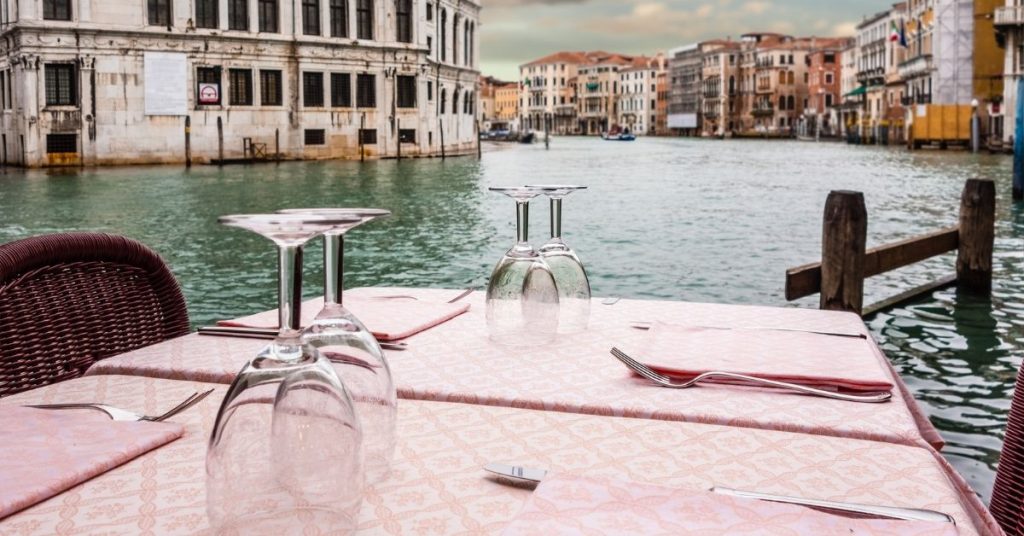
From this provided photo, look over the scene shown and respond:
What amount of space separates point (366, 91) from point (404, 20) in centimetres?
351

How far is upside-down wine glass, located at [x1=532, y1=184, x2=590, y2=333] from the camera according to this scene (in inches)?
86.5

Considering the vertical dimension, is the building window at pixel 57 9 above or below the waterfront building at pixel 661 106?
below

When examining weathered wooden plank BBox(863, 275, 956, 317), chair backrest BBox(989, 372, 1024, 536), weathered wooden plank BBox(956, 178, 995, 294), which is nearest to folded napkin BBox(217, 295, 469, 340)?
chair backrest BBox(989, 372, 1024, 536)

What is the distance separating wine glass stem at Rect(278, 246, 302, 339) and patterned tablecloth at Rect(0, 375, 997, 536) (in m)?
0.25

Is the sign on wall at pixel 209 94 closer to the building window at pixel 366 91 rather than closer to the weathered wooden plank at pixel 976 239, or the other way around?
the building window at pixel 366 91

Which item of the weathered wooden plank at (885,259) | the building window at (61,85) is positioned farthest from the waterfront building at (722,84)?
the weathered wooden plank at (885,259)

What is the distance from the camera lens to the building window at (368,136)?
121 feet

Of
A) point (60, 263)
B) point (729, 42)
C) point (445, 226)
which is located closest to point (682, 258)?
point (445, 226)

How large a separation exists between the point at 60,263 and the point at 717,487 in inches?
65.2

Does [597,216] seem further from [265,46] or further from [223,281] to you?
[265,46]

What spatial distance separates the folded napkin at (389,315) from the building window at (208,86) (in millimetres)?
33302

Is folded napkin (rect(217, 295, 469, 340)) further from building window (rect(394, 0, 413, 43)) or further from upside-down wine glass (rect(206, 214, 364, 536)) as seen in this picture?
building window (rect(394, 0, 413, 43))

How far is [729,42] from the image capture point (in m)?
121

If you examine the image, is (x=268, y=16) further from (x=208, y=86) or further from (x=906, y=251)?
(x=906, y=251)
